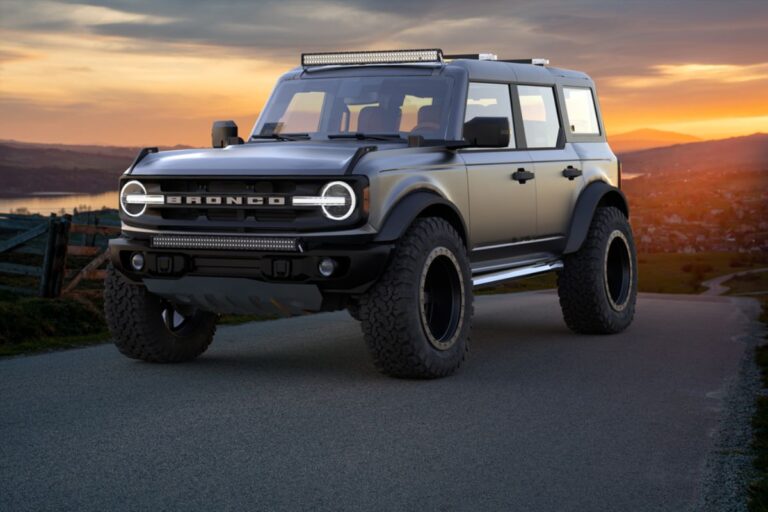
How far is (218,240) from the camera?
8.65 metres

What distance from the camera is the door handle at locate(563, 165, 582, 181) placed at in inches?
454

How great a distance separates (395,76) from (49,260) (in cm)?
723

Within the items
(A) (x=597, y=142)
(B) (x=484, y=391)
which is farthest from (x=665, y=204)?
(B) (x=484, y=391)

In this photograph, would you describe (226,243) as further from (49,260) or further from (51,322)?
(49,260)

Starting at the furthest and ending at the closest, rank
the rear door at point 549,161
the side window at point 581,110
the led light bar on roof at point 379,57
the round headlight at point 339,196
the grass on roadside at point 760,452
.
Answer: the side window at point 581,110, the rear door at point 549,161, the led light bar on roof at point 379,57, the round headlight at point 339,196, the grass on roadside at point 760,452

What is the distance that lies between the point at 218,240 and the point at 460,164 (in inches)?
84.4

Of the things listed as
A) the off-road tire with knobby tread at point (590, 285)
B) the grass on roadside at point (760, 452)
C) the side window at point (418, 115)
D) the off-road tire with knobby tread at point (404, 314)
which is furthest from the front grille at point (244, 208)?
the off-road tire with knobby tread at point (590, 285)

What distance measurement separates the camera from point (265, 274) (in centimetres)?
849

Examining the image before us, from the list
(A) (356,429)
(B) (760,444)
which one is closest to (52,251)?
(A) (356,429)

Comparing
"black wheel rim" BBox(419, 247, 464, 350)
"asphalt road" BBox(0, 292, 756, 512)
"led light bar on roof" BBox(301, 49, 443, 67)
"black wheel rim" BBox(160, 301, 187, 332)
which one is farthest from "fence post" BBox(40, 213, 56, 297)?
"black wheel rim" BBox(419, 247, 464, 350)

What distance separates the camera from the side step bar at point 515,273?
10.2 m

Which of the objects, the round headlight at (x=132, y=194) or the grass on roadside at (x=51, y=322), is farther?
the grass on roadside at (x=51, y=322)

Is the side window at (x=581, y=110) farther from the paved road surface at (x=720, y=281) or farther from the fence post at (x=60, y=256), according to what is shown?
the paved road surface at (x=720, y=281)

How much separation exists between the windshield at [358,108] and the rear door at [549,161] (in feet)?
4.59
